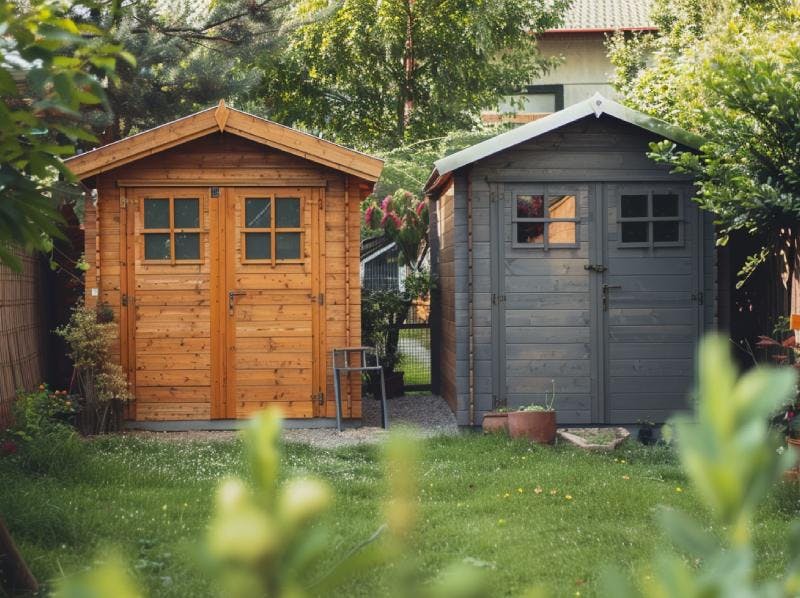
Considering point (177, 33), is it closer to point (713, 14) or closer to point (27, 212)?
point (713, 14)

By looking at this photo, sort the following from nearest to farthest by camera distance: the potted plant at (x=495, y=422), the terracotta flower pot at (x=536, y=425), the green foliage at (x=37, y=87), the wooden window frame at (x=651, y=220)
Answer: the green foliage at (x=37, y=87) < the terracotta flower pot at (x=536, y=425) < the potted plant at (x=495, y=422) < the wooden window frame at (x=651, y=220)

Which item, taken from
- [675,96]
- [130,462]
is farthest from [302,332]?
[675,96]

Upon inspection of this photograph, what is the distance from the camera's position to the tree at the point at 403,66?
21.8 meters

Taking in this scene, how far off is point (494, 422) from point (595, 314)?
147 cm

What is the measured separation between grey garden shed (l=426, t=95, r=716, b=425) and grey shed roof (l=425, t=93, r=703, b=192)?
0.20 m

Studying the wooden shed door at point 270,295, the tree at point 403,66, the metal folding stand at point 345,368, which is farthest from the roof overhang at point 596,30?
the metal folding stand at point 345,368

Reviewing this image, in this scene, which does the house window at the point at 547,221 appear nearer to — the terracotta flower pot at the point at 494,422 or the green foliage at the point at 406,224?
the terracotta flower pot at the point at 494,422

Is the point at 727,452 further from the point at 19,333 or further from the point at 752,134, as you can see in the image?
the point at 19,333

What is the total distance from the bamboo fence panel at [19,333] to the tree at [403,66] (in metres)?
12.3

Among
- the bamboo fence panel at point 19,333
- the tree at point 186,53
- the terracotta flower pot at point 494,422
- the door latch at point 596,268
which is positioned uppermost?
the tree at point 186,53

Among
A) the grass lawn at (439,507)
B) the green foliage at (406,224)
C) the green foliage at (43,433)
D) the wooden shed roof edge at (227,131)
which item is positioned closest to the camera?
the grass lawn at (439,507)

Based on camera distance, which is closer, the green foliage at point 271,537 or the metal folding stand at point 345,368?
the green foliage at point 271,537

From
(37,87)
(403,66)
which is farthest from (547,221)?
(403,66)

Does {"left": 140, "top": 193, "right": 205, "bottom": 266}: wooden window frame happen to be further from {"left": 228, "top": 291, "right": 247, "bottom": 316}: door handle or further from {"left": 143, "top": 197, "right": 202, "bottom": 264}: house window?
{"left": 228, "top": 291, "right": 247, "bottom": 316}: door handle
